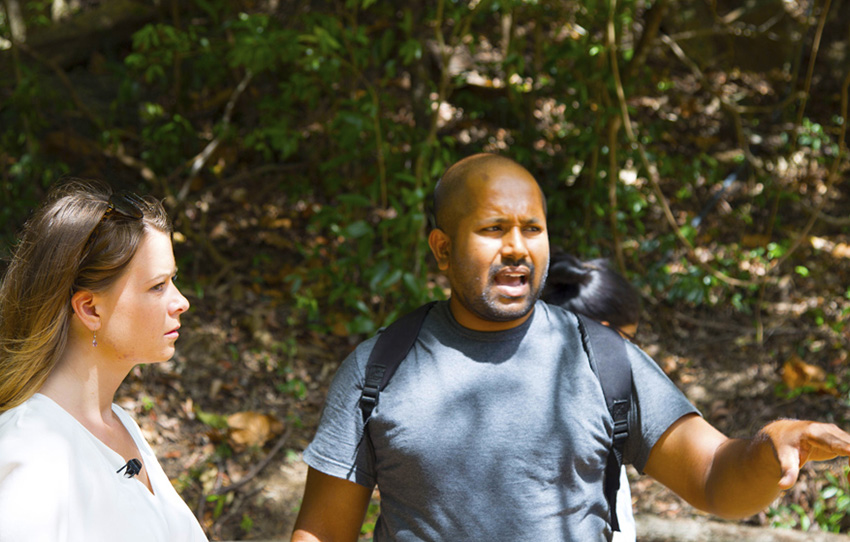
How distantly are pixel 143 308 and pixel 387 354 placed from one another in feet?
2.21

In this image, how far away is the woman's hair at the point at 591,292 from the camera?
8.72 ft

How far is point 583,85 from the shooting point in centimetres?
462

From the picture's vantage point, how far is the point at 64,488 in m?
1.37

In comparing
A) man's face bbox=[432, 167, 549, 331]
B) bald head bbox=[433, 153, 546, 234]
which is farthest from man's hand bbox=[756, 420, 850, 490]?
bald head bbox=[433, 153, 546, 234]

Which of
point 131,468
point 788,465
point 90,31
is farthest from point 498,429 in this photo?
point 90,31

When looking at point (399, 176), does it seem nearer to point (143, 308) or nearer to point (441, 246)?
point (441, 246)

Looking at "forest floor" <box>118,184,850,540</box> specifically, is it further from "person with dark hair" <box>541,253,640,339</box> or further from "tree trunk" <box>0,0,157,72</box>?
"tree trunk" <box>0,0,157,72</box>

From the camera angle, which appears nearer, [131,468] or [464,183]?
[131,468]

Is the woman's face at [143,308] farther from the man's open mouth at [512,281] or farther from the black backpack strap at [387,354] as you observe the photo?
the man's open mouth at [512,281]

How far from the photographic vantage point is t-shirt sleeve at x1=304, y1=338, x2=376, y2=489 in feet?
6.49

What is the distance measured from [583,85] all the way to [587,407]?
3.09 metres

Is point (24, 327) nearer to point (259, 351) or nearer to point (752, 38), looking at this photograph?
point (259, 351)

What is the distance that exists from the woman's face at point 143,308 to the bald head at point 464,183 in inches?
32.0

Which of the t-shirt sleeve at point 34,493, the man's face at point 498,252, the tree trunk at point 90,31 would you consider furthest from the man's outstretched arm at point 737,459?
the tree trunk at point 90,31
